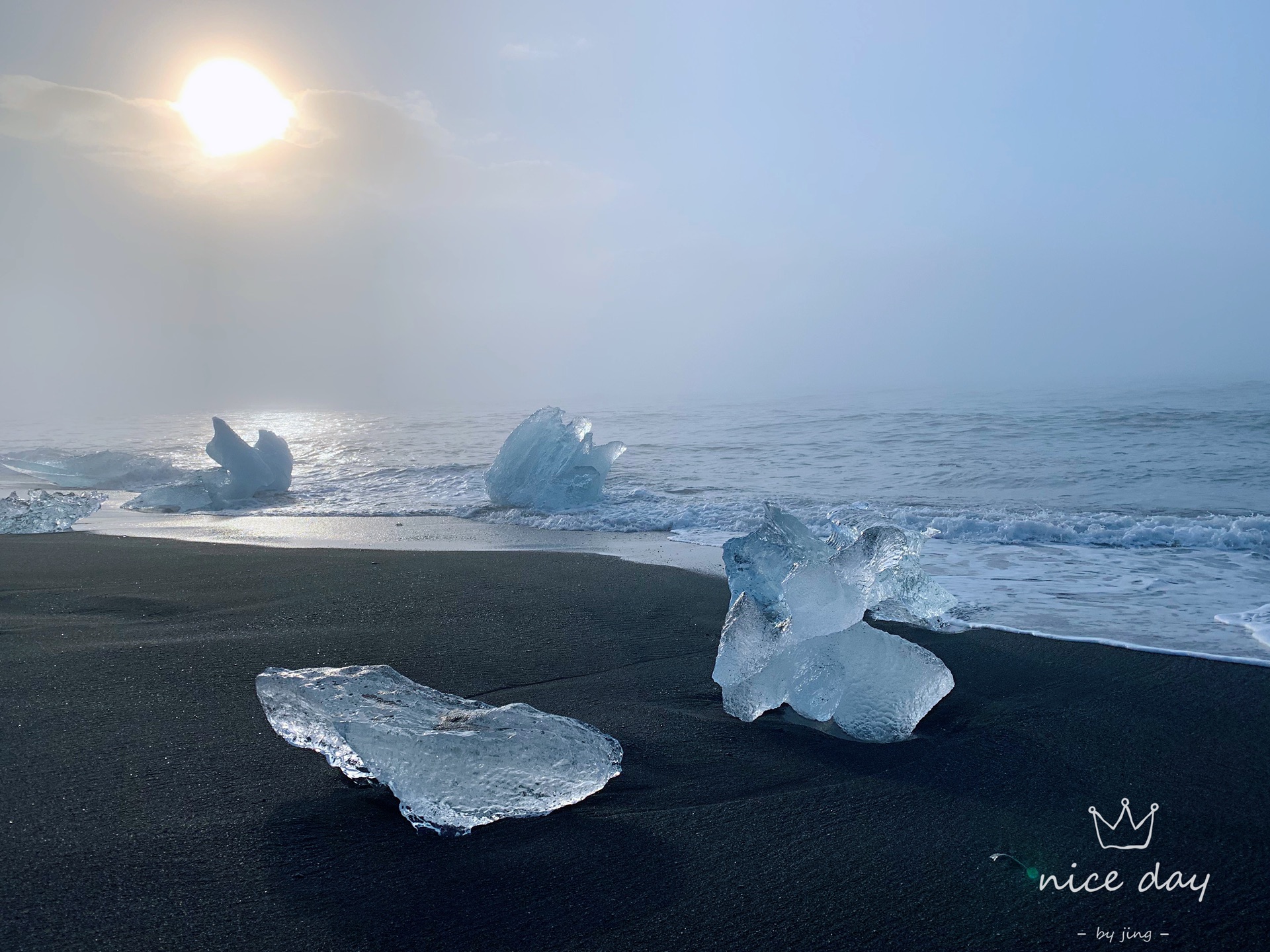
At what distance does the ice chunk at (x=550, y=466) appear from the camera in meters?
9.43

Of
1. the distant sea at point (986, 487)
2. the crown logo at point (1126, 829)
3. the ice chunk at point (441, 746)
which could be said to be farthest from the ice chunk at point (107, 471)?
the crown logo at point (1126, 829)

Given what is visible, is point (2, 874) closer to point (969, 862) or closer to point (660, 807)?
point (660, 807)

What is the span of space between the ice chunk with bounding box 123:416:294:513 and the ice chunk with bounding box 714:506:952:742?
9.24 meters

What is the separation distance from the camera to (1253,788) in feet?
7.13

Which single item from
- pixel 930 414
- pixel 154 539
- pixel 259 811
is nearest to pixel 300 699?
pixel 259 811

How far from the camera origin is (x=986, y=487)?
387 inches

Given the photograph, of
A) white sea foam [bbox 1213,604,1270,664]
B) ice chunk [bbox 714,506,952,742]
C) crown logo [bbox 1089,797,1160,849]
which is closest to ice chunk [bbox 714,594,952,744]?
ice chunk [bbox 714,506,952,742]

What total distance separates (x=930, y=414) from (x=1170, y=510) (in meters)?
13.1

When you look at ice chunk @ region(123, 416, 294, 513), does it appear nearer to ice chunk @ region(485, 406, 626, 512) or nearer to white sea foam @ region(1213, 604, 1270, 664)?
ice chunk @ region(485, 406, 626, 512)

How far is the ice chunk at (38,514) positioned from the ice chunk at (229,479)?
1213 millimetres

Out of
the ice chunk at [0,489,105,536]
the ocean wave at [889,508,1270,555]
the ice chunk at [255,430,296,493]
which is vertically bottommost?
the ice chunk at [0,489,105,536]

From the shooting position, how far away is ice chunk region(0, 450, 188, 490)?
1308 cm

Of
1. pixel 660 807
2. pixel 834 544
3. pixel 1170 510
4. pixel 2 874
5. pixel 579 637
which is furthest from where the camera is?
pixel 1170 510

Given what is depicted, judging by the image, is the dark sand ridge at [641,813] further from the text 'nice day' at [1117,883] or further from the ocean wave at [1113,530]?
the ocean wave at [1113,530]
